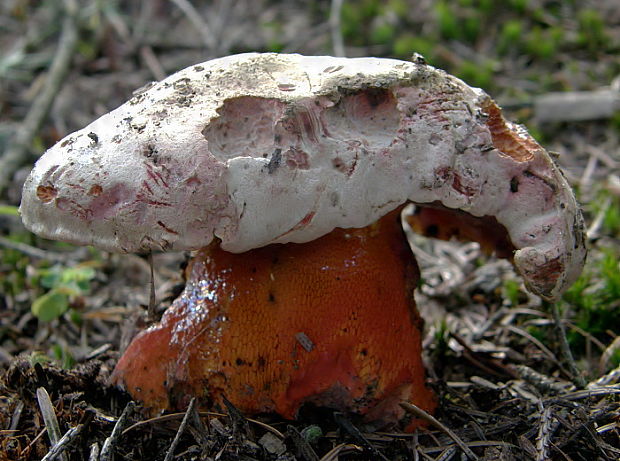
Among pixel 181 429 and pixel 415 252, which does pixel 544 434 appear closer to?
pixel 181 429

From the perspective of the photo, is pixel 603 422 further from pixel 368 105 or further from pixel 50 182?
pixel 50 182

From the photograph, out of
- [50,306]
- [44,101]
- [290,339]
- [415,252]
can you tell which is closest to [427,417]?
[290,339]

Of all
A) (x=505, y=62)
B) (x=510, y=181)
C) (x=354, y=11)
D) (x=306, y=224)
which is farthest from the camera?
(x=354, y=11)

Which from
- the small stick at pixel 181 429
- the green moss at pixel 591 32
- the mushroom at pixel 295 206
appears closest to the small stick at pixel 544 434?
the mushroom at pixel 295 206

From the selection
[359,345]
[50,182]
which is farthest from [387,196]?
[50,182]

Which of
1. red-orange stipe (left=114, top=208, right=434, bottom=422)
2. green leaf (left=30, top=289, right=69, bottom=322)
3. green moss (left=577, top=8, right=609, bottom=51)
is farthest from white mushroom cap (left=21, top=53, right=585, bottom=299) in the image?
green moss (left=577, top=8, right=609, bottom=51)

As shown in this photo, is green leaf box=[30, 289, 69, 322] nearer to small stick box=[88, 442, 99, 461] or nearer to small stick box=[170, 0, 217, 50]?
small stick box=[88, 442, 99, 461]
